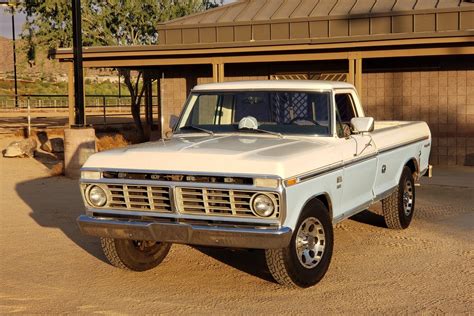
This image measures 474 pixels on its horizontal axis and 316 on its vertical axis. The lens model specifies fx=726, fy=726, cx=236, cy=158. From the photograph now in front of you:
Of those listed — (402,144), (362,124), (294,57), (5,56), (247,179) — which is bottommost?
(247,179)

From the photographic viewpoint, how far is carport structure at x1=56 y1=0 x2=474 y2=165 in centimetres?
1567

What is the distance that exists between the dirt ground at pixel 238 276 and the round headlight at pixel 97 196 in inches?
30.7

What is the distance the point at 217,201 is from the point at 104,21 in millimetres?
22656

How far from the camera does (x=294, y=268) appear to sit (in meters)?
6.22

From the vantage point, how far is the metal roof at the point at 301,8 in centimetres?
1725

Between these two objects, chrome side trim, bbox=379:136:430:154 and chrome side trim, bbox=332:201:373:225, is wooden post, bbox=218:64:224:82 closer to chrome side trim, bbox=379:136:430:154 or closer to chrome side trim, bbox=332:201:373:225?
chrome side trim, bbox=379:136:430:154

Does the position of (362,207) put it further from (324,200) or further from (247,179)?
(247,179)

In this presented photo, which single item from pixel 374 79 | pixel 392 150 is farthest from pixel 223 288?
pixel 374 79

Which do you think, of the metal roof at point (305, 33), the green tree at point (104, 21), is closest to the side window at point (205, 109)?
the metal roof at point (305, 33)

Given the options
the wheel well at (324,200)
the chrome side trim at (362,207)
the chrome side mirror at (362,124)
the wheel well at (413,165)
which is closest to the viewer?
the wheel well at (324,200)

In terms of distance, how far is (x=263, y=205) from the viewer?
5.88 meters

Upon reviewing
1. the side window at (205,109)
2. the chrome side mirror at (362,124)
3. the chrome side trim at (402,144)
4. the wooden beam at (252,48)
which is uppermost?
the wooden beam at (252,48)

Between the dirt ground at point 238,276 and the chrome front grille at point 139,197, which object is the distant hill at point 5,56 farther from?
the chrome front grille at point 139,197

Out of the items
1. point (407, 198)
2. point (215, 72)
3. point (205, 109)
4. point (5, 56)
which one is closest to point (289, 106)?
point (205, 109)
